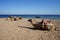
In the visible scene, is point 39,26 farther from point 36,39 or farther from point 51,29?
point 36,39

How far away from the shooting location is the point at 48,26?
37.1 feet

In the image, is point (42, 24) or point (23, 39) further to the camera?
point (42, 24)

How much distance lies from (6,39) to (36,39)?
1946 millimetres

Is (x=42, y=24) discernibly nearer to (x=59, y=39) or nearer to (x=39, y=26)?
(x=39, y=26)

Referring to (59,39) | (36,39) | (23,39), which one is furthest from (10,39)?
(59,39)

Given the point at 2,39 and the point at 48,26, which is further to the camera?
the point at 48,26

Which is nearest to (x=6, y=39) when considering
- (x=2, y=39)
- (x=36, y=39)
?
(x=2, y=39)

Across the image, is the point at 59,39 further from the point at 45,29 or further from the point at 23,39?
the point at 45,29

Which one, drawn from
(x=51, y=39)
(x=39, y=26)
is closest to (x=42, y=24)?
(x=39, y=26)

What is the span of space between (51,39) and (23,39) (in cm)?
186

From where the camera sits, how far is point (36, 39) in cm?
773

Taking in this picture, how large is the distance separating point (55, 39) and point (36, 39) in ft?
4.19

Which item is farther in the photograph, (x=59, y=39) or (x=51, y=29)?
(x=51, y=29)

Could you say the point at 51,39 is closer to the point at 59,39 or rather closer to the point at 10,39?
the point at 59,39
